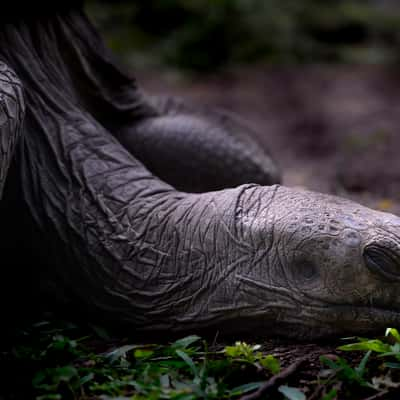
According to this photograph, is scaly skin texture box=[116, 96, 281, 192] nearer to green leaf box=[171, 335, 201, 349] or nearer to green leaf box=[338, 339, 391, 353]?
green leaf box=[171, 335, 201, 349]

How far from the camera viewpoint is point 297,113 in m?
6.25

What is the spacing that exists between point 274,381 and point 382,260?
402 millimetres

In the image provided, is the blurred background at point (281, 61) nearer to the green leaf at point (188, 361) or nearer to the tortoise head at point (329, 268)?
the tortoise head at point (329, 268)

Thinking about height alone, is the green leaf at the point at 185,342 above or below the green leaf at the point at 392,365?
below

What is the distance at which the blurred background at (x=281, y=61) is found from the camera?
5.63 metres

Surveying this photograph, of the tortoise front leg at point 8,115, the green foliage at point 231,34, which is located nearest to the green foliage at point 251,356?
the tortoise front leg at point 8,115

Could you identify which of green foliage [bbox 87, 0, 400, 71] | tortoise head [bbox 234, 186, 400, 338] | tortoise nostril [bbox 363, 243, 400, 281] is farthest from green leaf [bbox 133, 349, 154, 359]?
green foliage [bbox 87, 0, 400, 71]

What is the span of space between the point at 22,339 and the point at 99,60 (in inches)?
44.4

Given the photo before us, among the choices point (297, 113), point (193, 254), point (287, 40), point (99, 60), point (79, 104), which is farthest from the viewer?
point (287, 40)

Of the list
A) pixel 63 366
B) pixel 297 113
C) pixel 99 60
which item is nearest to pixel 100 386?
pixel 63 366

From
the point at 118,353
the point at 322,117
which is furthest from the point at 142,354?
the point at 322,117

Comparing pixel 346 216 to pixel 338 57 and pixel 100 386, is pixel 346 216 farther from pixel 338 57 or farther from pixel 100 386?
pixel 338 57

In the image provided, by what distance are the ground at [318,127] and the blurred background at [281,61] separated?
1 centimetres

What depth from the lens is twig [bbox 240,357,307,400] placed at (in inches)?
62.3
